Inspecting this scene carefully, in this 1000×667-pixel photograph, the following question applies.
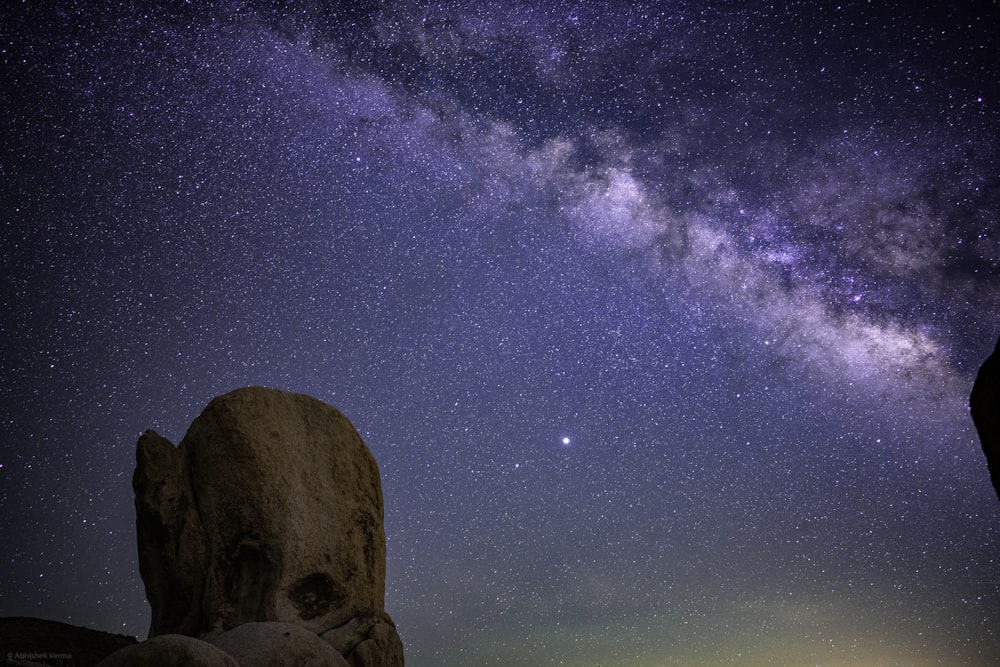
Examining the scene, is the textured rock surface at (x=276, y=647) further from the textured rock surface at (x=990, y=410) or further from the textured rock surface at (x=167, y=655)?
the textured rock surface at (x=990, y=410)

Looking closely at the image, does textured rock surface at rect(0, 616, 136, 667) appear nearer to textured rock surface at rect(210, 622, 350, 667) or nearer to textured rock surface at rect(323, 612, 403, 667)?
textured rock surface at rect(323, 612, 403, 667)

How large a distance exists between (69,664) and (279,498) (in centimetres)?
631

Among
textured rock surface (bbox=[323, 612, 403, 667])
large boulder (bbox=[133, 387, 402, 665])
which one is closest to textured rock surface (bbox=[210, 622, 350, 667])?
textured rock surface (bbox=[323, 612, 403, 667])

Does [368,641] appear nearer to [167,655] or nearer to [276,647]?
[276,647]

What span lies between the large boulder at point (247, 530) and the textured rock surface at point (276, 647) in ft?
5.36

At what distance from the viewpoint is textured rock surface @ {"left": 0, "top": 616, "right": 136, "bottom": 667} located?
1470 cm

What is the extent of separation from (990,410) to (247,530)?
12.8 metres

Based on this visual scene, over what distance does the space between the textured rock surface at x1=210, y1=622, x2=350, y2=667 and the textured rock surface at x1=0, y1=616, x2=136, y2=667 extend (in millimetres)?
5841

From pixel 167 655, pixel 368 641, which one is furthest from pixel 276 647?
pixel 167 655

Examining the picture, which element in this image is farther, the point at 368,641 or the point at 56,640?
the point at 56,640

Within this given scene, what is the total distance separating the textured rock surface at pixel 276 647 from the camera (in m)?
10.0

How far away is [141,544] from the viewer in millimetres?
13133

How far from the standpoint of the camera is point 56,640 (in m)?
15.7

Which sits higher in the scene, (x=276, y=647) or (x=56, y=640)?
(x=276, y=647)
